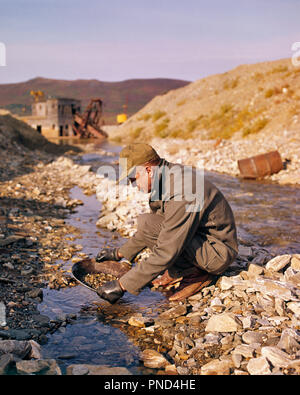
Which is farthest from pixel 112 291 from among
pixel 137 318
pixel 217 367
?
pixel 217 367

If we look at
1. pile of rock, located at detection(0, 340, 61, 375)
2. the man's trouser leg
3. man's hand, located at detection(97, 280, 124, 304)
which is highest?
the man's trouser leg

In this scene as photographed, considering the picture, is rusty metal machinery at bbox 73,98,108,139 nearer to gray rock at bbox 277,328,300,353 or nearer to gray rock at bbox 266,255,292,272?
gray rock at bbox 266,255,292,272

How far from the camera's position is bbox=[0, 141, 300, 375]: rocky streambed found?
7.73 ft

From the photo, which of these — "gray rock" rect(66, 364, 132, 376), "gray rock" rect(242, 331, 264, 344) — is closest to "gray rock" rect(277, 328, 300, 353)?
"gray rock" rect(242, 331, 264, 344)

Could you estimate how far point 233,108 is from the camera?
21.0 meters

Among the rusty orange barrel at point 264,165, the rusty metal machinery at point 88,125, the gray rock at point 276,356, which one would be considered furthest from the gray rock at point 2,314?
the rusty metal machinery at point 88,125

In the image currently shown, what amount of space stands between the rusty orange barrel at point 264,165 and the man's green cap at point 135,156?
8.27 m

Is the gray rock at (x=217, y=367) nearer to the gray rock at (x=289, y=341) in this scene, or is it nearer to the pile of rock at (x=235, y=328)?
the pile of rock at (x=235, y=328)

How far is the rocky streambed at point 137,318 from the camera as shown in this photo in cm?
236

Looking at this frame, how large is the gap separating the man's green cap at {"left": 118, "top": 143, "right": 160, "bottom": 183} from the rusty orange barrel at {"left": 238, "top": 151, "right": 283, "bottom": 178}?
8.27 m

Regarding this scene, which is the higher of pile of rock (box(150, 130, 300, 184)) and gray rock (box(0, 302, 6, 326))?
pile of rock (box(150, 130, 300, 184))
